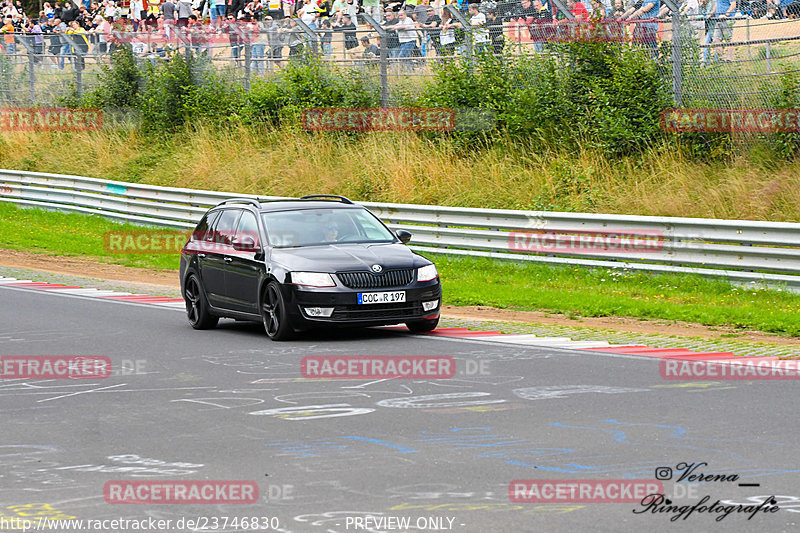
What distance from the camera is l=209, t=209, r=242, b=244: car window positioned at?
14.9 metres

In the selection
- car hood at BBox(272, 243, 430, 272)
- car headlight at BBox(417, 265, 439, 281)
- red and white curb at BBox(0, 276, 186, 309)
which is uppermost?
car hood at BBox(272, 243, 430, 272)

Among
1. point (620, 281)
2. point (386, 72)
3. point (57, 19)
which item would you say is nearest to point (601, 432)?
point (620, 281)

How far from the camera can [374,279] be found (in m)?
13.1

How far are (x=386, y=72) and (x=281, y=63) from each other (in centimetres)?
448

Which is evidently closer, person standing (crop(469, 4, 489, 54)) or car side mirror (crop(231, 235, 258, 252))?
car side mirror (crop(231, 235, 258, 252))

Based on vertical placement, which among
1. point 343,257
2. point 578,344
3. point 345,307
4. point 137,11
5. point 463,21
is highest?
point 137,11

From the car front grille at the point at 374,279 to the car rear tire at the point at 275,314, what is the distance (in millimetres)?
704

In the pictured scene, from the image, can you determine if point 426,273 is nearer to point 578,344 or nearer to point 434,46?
point 578,344

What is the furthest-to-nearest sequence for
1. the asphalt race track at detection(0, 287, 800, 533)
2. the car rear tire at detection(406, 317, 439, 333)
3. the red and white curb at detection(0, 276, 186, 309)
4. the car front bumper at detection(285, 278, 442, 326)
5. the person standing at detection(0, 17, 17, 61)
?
1. the person standing at detection(0, 17, 17, 61)
2. the red and white curb at detection(0, 276, 186, 309)
3. the car rear tire at detection(406, 317, 439, 333)
4. the car front bumper at detection(285, 278, 442, 326)
5. the asphalt race track at detection(0, 287, 800, 533)

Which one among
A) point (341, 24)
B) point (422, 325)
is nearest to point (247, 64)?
point (341, 24)

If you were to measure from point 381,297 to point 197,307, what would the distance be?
309cm

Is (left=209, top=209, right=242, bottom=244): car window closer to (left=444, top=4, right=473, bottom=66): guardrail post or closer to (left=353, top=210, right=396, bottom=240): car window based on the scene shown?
(left=353, top=210, right=396, bottom=240): car window

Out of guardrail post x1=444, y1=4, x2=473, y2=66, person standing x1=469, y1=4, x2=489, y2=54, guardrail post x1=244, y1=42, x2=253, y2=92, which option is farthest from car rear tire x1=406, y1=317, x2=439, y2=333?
guardrail post x1=244, y1=42, x2=253, y2=92

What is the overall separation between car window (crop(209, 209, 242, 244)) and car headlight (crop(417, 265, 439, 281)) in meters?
2.63
